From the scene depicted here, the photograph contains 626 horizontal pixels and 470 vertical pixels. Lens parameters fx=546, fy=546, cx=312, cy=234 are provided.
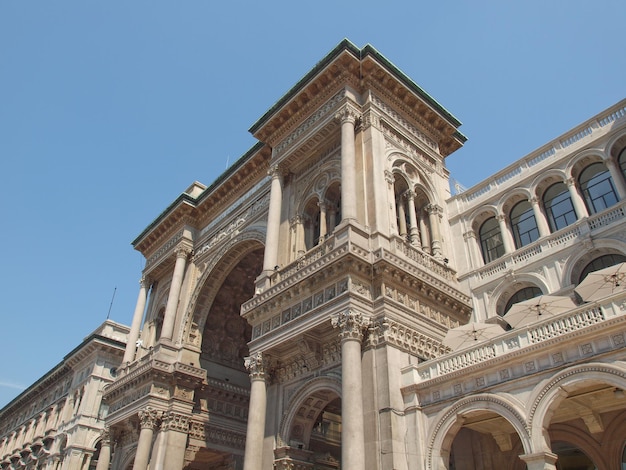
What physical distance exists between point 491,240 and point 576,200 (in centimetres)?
385

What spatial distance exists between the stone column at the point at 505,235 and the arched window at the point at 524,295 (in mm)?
1713

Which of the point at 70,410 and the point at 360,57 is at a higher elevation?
the point at 360,57

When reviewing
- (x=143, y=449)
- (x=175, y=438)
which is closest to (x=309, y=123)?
(x=175, y=438)

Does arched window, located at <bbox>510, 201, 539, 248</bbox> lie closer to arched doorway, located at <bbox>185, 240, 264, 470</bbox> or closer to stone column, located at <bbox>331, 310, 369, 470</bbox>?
stone column, located at <bbox>331, 310, 369, 470</bbox>


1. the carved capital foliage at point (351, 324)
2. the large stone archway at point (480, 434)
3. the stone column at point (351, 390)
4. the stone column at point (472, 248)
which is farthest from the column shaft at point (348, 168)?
the large stone archway at point (480, 434)

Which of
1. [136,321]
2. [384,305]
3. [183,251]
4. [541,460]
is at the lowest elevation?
[541,460]

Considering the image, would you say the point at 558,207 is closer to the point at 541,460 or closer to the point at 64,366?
the point at 541,460

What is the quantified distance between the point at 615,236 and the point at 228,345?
21780mm

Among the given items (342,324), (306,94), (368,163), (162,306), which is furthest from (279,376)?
(162,306)

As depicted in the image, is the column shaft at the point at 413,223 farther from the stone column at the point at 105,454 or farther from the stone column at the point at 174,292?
the stone column at the point at 105,454

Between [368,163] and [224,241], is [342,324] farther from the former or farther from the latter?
[224,241]

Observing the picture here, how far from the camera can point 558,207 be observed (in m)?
21.0

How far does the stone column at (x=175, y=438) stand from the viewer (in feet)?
84.1

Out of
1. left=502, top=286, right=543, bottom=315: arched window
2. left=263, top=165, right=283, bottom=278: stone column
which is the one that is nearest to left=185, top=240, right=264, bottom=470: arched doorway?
left=263, top=165, right=283, bottom=278: stone column
